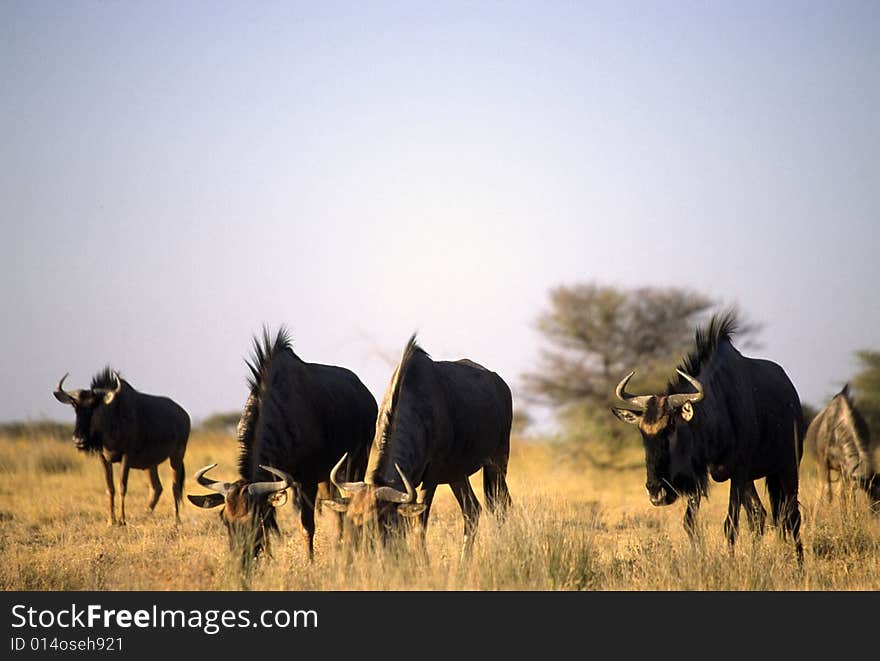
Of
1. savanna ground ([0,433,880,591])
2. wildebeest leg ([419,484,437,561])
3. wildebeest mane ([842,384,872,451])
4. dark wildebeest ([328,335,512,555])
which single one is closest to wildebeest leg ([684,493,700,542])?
savanna ground ([0,433,880,591])

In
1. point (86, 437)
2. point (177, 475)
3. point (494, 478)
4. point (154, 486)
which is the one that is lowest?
point (494, 478)

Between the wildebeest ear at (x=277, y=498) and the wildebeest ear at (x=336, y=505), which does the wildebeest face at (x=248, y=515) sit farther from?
the wildebeest ear at (x=336, y=505)

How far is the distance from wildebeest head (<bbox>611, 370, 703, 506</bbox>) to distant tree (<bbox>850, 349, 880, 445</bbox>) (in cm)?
1802

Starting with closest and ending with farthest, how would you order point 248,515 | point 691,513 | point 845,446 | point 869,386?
point 248,515
point 691,513
point 845,446
point 869,386

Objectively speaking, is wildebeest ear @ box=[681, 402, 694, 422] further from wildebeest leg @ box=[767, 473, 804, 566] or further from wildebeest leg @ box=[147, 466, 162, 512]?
wildebeest leg @ box=[147, 466, 162, 512]

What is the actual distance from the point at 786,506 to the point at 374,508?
4.27m

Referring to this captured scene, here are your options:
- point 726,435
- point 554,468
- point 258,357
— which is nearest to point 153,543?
point 258,357

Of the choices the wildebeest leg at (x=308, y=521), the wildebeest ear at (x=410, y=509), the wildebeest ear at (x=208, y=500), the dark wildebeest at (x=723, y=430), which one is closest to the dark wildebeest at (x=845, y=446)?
the dark wildebeest at (x=723, y=430)

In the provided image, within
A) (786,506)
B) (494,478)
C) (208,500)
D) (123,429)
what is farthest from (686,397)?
(123,429)

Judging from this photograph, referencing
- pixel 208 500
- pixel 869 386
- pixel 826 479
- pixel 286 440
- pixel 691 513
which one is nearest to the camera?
pixel 208 500

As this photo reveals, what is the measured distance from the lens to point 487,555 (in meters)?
8.38

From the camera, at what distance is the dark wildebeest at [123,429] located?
1555 cm

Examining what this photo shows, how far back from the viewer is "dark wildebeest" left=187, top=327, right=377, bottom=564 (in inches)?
354

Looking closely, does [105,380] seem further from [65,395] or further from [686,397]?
[686,397]
